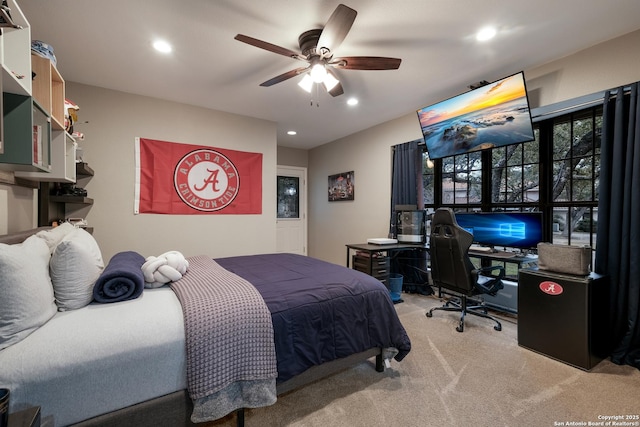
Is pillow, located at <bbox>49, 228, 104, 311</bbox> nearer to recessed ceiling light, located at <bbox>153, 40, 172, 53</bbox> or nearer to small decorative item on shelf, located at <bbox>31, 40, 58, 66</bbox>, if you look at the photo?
small decorative item on shelf, located at <bbox>31, 40, 58, 66</bbox>

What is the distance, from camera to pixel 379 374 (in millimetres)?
2023

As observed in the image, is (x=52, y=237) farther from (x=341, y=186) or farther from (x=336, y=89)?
(x=341, y=186)

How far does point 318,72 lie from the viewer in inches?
90.3

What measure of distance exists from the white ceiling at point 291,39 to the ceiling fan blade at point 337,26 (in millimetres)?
227

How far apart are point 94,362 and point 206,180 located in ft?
9.84

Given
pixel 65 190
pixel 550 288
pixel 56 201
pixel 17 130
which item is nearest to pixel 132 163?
pixel 65 190

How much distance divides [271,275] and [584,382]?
2.31 meters

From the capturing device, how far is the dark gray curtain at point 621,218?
215cm

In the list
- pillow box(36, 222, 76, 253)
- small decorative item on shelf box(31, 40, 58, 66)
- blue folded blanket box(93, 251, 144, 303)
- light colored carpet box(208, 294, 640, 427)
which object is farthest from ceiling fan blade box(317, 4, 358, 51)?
light colored carpet box(208, 294, 640, 427)

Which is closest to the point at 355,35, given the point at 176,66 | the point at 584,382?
the point at 176,66

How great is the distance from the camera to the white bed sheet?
1.00 metres

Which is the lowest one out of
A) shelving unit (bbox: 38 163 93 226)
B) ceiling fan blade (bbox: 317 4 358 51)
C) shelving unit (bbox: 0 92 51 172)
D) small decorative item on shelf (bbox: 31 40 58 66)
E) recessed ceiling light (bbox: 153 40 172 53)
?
shelving unit (bbox: 38 163 93 226)

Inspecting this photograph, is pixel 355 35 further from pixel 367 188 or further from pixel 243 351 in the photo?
pixel 367 188

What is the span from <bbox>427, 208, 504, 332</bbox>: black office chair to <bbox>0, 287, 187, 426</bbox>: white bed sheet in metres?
2.52
